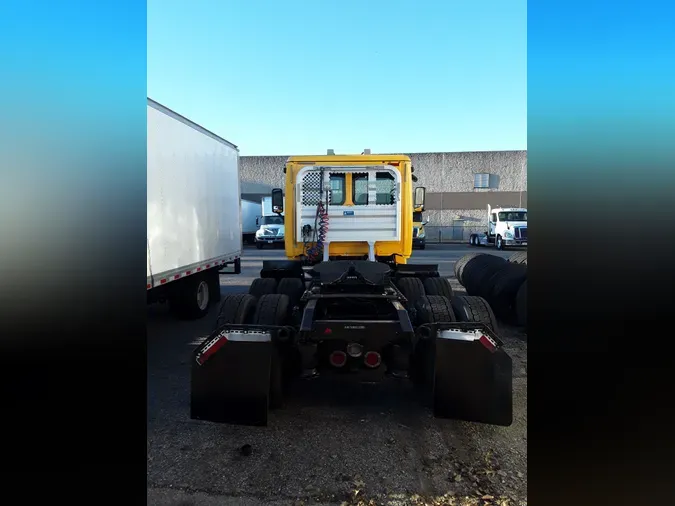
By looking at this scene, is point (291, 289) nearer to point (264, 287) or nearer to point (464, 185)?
point (264, 287)

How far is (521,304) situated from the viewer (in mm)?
6762

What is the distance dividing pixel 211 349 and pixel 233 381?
0.33 m

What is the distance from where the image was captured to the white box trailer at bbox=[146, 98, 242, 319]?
17.8ft

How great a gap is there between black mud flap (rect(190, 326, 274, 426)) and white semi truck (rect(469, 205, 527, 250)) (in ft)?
73.1

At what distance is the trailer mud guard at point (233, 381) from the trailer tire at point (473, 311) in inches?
76.8

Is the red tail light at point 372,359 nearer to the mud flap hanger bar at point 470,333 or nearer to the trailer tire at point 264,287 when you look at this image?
the mud flap hanger bar at point 470,333

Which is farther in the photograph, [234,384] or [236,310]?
[236,310]

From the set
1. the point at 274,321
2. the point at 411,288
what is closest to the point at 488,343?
the point at 274,321

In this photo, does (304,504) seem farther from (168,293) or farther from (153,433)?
(168,293)

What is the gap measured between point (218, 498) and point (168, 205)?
164 inches

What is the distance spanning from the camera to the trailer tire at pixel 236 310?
4078 mm

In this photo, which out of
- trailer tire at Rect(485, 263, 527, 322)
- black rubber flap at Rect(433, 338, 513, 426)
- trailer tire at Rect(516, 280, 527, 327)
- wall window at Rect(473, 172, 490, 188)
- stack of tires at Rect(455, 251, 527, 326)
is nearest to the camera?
black rubber flap at Rect(433, 338, 513, 426)

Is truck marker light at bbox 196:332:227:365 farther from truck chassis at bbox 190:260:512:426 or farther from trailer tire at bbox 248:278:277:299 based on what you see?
trailer tire at bbox 248:278:277:299

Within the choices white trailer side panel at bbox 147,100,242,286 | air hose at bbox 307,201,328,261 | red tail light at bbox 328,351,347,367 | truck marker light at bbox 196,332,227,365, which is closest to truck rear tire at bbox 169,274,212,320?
white trailer side panel at bbox 147,100,242,286
